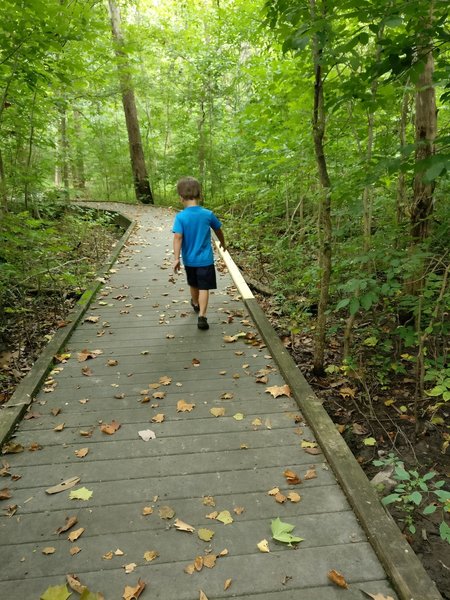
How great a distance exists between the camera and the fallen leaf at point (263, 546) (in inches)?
88.8

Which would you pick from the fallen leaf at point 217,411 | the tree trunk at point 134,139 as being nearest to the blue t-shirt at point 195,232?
the fallen leaf at point 217,411

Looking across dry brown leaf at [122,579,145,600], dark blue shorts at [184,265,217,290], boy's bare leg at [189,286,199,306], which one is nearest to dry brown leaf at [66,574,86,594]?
dry brown leaf at [122,579,145,600]

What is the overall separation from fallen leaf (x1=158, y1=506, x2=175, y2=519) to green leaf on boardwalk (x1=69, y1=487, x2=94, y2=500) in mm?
519

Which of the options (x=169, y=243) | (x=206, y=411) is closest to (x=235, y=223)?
(x=169, y=243)

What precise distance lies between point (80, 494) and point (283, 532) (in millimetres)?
1361

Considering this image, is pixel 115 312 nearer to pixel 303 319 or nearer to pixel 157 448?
pixel 303 319

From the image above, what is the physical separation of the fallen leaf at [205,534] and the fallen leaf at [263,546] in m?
0.28

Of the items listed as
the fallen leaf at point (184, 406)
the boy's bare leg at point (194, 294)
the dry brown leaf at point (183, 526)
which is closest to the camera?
the dry brown leaf at point (183, 526)

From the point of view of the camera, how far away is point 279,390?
3859 mm

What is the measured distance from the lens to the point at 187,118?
17.0 meters

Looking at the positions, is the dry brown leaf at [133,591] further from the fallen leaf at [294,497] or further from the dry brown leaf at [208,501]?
the fallen leaf at [294,497]

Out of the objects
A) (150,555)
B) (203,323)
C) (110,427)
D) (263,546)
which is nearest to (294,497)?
(263,546)

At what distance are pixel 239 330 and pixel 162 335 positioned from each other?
1.02 m

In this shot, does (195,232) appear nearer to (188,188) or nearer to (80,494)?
(188,188)
